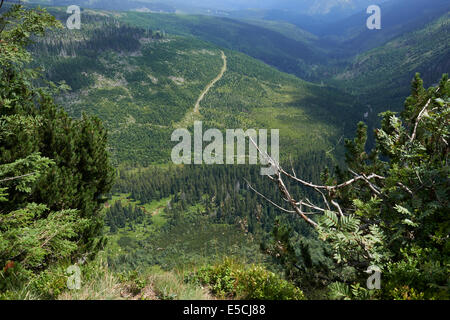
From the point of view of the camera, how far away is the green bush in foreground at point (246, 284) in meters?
5.52

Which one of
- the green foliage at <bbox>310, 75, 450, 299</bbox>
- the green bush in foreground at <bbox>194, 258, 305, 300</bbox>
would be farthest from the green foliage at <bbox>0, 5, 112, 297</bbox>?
the green foliage at <bbox>310, 75, 450, 299</bbox>

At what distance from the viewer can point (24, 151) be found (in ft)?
30.9

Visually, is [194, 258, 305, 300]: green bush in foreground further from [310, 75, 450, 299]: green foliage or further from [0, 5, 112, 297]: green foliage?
[0, 5, 112, 297]: green foliage

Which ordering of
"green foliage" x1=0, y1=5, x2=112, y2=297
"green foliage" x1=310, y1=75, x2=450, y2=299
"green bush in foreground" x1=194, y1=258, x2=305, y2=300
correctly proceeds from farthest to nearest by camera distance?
"green foliage" x1=0, y1=5, x2=112, y2=297
"green bush in foreground" x1=194, y1=258, x2=305, y2=300
"green foliage" x1=310, y1=75, x2=450, y2=299

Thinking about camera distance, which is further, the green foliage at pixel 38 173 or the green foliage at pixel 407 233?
the green foliage at pixel 38 173

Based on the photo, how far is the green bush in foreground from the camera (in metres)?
5.52

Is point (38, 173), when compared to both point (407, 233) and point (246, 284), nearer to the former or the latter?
point (246, 284)

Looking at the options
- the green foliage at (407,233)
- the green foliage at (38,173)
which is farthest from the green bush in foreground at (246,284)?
the green foliage at (38,173)

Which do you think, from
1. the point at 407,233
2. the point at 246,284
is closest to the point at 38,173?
the point at 246,284

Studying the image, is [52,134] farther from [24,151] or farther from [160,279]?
[160,279]

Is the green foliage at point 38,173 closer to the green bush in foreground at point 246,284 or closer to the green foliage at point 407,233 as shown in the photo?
the green bush in foreground at point 246,284

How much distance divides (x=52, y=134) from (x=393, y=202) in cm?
1255

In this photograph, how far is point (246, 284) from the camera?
6.24 metres
